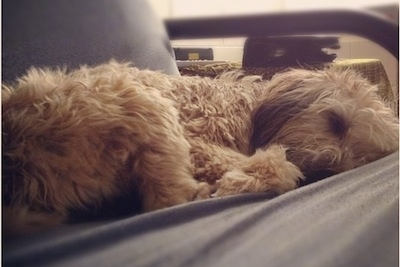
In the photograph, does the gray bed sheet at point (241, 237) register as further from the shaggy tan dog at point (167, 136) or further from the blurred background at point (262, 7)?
the blurred background at point (262, 7)

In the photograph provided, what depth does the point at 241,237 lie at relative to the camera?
56 centimetres

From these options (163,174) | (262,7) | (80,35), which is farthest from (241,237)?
(80,35)

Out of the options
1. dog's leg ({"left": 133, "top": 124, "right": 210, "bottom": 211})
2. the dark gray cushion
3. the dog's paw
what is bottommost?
the dog's paw

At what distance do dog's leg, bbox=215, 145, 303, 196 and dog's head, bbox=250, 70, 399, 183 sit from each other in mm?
99

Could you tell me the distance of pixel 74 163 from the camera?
66cm

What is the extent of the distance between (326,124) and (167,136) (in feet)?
1.38

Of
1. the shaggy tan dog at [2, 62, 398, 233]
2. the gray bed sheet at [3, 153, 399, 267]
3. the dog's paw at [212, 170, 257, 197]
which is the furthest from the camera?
the dog's paw at [212, 170, 257, 197]

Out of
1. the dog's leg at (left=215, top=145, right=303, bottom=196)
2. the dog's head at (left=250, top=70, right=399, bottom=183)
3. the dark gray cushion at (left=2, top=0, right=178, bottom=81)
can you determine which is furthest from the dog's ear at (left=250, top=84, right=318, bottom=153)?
the dark gray cushion at (left=2, top=0, right=178, bottom=81)

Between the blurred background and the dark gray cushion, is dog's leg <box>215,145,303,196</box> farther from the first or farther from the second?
the dark gray cushion

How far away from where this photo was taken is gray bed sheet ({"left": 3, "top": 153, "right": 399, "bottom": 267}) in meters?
0.49

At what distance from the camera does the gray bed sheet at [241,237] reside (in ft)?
1.62

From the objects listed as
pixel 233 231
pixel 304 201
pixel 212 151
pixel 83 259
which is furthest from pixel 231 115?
pixel 83 259

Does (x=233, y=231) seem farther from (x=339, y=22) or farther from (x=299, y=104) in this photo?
(x=299, y=104)

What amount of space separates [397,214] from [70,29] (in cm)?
75
